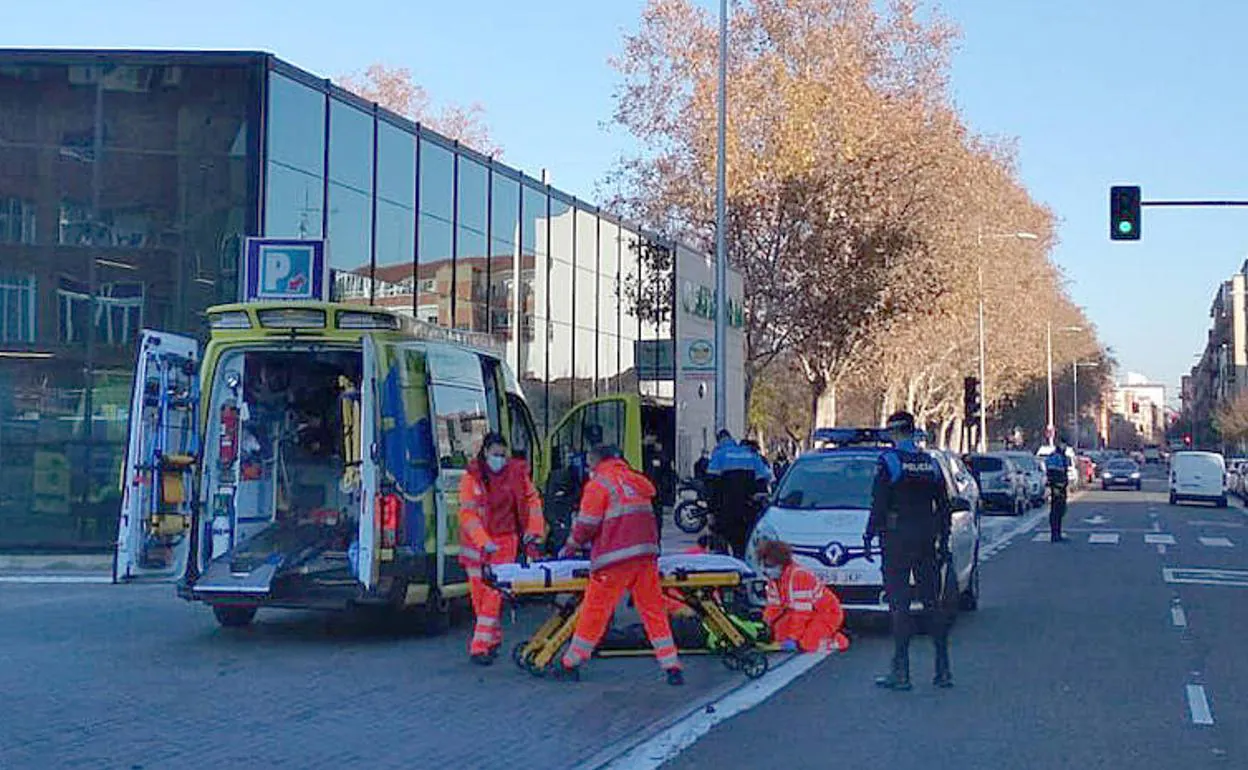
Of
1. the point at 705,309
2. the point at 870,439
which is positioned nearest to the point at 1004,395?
the point at 705,309

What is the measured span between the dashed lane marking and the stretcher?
19223 mm

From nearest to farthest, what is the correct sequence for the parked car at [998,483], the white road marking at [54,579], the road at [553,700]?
the road at [553,700], the white road marking at [54,579], the parked car at [998,483]

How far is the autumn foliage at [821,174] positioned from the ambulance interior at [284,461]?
2617 cm

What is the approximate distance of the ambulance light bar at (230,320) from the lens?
13531 mm

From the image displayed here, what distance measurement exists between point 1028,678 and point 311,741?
539cm

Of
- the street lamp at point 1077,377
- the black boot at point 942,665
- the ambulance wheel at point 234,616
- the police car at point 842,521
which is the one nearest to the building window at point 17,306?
the ambulance wheel at point 234,616

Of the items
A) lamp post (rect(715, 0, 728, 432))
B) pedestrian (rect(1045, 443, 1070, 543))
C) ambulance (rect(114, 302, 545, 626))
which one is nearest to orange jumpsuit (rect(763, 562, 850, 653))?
ambulance (rect(114, 302, 545, 626))

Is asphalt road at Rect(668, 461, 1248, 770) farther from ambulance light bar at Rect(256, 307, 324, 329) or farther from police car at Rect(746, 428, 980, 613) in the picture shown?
ambulance light bar at Rect(256, 307, 324, 329)

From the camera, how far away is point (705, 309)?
4209 centimetres

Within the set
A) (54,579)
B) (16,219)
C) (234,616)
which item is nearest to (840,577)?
(234,616)

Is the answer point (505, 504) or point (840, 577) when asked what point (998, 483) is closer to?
point (840, 577)

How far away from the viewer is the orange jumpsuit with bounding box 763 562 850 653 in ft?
44.4

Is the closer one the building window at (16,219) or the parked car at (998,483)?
the building window at (16,219)

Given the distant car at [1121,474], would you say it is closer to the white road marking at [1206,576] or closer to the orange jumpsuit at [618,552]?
the white road marking at [1206,576]
